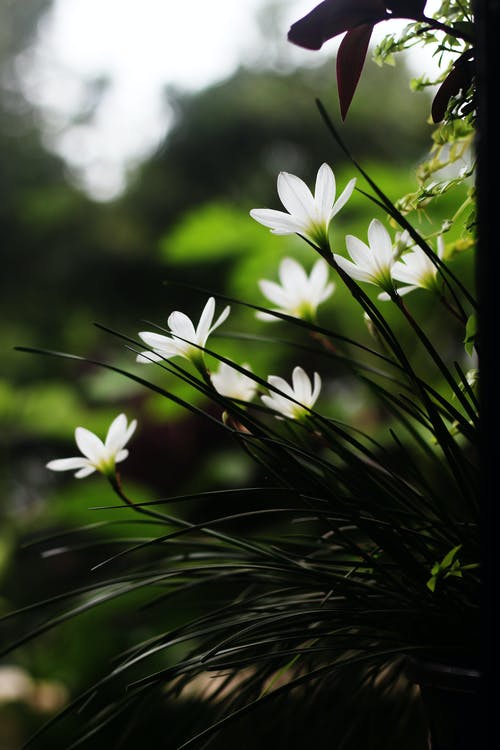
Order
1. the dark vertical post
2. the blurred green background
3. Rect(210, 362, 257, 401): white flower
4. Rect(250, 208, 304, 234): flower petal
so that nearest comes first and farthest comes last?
the dark vertical post, Rect(250, 208, 304, 234): flower petal, Rect(210, 362, 257, 401): white flower, the blurred green background

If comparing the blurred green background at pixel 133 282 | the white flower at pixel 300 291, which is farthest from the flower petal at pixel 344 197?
the blurred green background at pixel 133 282

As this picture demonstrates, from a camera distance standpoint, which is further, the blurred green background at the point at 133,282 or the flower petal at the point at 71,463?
the blurred green background at the point at 133,282

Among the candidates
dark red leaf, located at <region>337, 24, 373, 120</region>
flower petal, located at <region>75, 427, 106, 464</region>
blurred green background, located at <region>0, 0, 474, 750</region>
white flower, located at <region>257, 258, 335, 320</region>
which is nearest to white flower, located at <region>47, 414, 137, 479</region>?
flower petal, located at <region>75, 427, 106, 464</region>

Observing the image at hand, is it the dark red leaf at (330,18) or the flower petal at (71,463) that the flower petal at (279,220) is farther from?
the flower petal at (71,463)

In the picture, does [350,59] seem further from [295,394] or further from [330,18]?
[295,394]

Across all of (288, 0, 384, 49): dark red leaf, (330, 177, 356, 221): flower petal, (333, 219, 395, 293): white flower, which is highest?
(288, 0, 384, 49): dark red leaf

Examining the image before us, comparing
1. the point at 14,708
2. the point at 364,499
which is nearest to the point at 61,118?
the point at 14,708

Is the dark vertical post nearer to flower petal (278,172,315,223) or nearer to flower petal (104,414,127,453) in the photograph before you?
flower petal (278,172,315,223)
